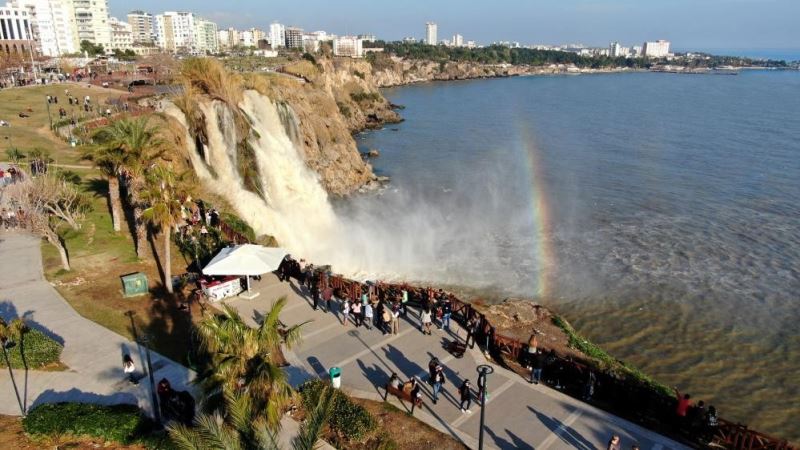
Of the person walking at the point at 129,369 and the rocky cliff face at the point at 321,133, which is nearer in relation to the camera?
the person walking at the point at 129,369

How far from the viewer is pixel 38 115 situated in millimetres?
51031

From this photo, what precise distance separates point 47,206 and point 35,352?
11.2m

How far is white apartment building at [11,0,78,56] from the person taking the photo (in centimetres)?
16730

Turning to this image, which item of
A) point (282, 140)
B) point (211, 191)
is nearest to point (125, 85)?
point (282, 140)

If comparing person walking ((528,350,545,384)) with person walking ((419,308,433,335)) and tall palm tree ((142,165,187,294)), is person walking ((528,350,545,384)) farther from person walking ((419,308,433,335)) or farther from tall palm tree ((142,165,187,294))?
tall palm tree ((142,165,187,294))

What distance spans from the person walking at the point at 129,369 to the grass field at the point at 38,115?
26.0 metres

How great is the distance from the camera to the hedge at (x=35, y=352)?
1694 cm

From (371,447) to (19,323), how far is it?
11.8 meters

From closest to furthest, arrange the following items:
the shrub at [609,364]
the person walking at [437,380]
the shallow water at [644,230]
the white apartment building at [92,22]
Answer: the person walking at [437,380] → the shrub at [609,364] → the shallow water at [644,230] → the white apartment building at [92,22]

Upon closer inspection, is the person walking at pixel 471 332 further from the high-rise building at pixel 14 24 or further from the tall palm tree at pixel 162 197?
the high-rise building at pixel 14 24

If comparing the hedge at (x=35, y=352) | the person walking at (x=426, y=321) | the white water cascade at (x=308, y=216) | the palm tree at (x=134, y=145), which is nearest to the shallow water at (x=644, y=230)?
the white water cascade at (x=308, y=216)

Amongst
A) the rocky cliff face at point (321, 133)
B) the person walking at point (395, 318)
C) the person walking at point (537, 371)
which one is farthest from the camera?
the rocky cliff face at point (321, 133)

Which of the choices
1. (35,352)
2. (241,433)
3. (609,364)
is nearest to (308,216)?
(35,352)

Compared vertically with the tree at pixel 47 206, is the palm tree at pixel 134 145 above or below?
above
